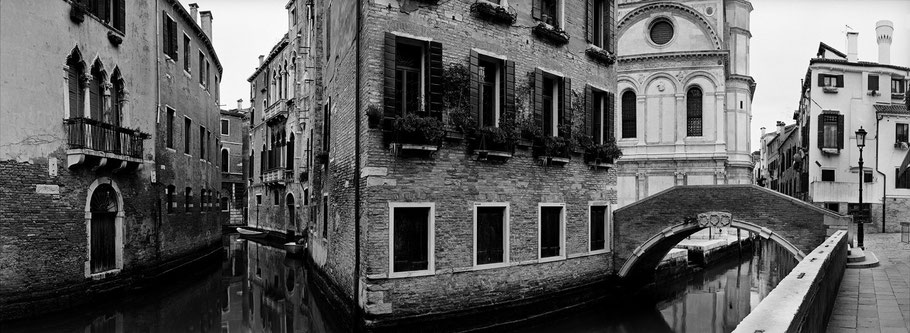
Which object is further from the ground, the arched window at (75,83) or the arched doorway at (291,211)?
the arched window at (75,83)

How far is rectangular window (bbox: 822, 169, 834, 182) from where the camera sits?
30.0 metres

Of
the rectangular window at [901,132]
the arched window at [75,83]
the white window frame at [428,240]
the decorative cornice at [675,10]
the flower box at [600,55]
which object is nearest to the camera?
the white window frame at [428,240]

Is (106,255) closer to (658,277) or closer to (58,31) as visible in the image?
(58,31)

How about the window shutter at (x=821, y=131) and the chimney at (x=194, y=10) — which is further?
the window shutter at (x=821, y=131)

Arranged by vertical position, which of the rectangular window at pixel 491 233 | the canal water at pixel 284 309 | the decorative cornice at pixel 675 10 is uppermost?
the decorative cornice at pixel 675 10

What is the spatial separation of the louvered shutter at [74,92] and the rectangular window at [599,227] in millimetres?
11014

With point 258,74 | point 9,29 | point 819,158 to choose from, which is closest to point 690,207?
point 9,29

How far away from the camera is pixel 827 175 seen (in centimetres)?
3003

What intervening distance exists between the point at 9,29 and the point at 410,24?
682 cm

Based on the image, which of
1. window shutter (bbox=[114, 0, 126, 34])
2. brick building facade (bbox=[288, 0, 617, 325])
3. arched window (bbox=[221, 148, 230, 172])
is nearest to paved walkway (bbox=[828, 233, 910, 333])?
brick building facade (bbox=[288, 0, 617, 325])

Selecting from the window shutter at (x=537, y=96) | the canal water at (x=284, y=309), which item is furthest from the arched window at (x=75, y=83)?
the window shutter at (x=537, y=96)

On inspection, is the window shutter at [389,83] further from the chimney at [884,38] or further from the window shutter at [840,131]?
the chimney at [884,38]

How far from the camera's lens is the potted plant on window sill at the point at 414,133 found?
10102mm

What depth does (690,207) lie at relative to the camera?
14648 millimetres
